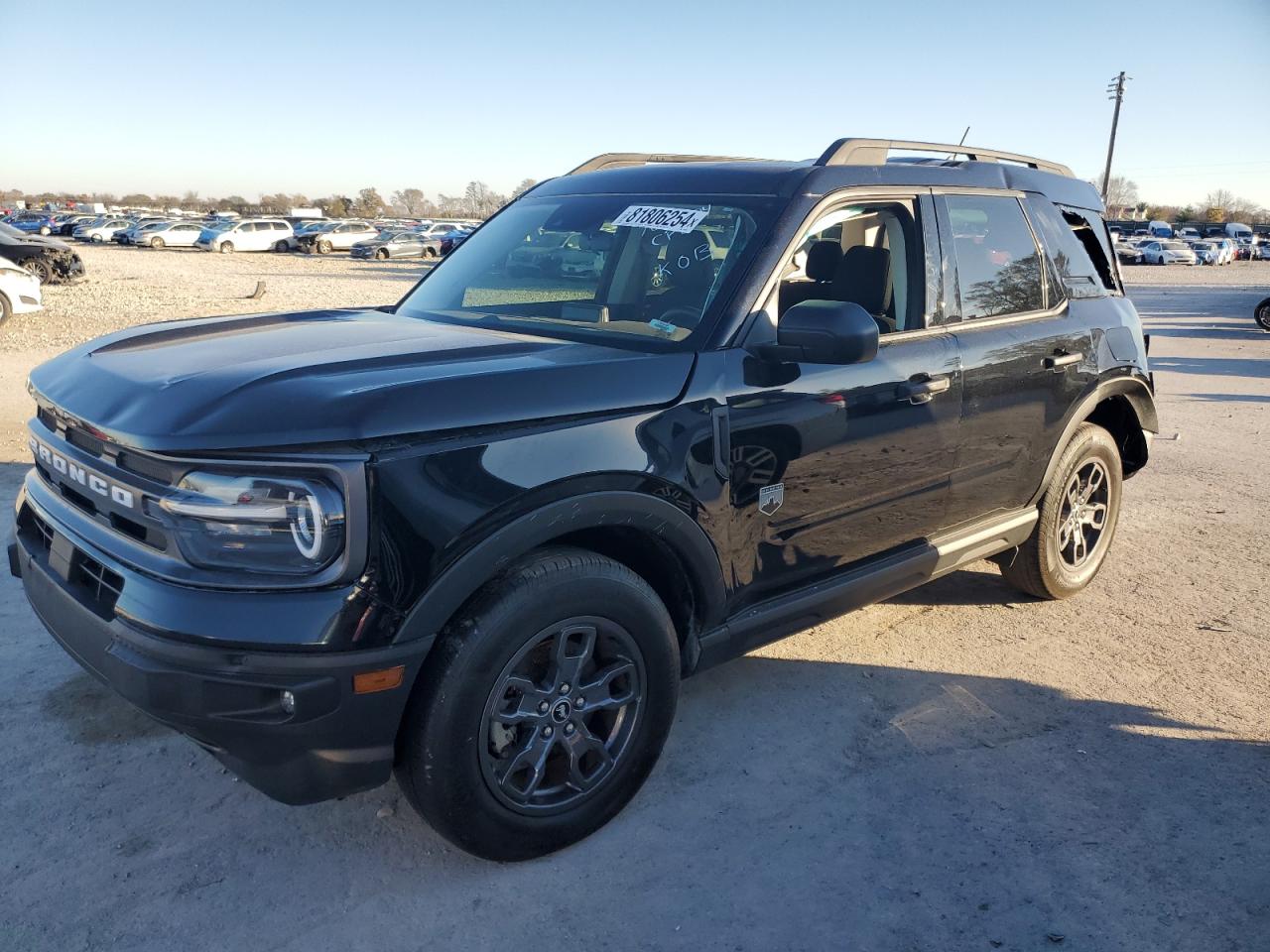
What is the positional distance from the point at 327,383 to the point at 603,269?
1.47 m

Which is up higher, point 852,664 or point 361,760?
point 361,760

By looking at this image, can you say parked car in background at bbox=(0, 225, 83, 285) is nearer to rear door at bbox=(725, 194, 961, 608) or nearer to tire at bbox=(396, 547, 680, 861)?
rear door at bbox=(725, 194, 961, 608)

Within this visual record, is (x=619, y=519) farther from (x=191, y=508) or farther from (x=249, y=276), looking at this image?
(x=249, y=276)

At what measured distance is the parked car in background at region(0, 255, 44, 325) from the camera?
556 inches

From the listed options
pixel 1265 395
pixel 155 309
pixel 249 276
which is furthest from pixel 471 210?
pixel 1265 395

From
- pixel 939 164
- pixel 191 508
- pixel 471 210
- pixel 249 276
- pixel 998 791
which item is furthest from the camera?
pixel 471 210

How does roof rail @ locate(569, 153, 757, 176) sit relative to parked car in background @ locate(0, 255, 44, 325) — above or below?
above

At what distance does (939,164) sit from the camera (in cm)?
408

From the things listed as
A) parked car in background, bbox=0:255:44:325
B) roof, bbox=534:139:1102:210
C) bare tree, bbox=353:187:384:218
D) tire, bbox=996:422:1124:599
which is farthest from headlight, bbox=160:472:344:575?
bare tree, bbox=353:187:384:218

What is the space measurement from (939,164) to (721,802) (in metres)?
2.70

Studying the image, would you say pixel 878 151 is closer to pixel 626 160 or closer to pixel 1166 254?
pixel 626 160

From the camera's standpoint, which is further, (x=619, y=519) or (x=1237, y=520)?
(x=1237, y=520)

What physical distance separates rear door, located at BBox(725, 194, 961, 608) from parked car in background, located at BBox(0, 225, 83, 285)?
21.1m

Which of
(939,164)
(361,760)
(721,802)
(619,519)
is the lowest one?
(721,802)
